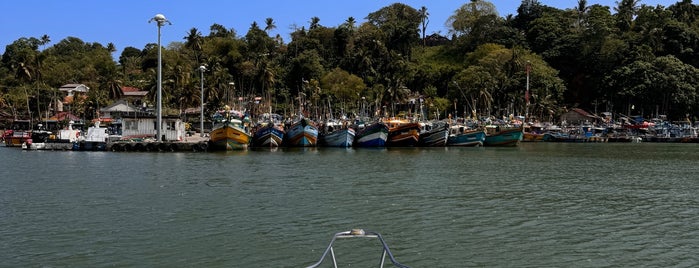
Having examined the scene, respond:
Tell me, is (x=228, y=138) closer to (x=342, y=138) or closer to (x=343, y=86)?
(x=342, y=138)

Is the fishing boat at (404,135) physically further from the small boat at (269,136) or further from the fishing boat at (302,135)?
the small boat at (269,136)

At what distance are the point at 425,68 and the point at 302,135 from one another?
54.6m

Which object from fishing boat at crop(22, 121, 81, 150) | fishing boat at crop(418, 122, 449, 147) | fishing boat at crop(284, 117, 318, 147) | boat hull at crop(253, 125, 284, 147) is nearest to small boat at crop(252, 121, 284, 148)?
boat hull at crop(253, 125, 284, 147)

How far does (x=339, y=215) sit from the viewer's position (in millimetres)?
20594

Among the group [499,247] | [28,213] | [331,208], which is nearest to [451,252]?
[499,247]

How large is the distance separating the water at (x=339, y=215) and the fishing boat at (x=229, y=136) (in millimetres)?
15060

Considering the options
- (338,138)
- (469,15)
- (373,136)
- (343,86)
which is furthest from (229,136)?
(469,15)

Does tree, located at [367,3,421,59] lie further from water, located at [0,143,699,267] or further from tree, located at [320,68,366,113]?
water, located at [0,143,699,267]

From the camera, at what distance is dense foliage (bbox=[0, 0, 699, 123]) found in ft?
298

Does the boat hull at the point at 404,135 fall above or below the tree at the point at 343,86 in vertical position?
below

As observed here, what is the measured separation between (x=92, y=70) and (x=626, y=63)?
8527 centimetres

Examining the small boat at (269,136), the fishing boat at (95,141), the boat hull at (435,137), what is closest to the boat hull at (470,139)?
the boat hull at (435,137)

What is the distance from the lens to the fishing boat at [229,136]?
2078 inches

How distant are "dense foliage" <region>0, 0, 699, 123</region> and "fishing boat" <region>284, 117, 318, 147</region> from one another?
67.8ft
